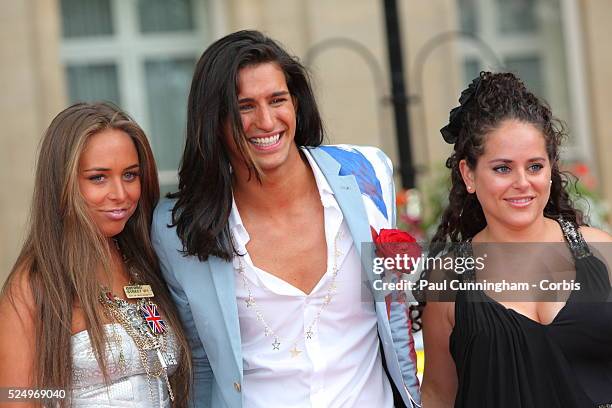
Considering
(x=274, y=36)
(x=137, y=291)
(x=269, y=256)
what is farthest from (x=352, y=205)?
(x=274, y=36)

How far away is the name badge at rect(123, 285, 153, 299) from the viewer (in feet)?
10.4

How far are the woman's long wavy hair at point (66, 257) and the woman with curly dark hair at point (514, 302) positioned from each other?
0.87 meters

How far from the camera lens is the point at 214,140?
10.6ft

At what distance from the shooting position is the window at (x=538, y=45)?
8.64m

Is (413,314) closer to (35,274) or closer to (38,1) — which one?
(35,274)

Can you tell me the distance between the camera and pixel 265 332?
3182mm

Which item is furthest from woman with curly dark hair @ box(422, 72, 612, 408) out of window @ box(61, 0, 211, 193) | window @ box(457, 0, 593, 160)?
window @ box(457, 0, 593, 160)

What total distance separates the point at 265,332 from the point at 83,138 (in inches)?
32.4

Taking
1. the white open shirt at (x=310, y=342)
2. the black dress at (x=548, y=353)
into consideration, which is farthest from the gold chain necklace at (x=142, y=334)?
the black dress at (x=548, y=353)

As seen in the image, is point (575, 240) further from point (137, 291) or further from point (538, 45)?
point (538, 45)

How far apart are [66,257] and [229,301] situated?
→ 510 mm

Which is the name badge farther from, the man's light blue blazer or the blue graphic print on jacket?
the blue graphic print on jacket

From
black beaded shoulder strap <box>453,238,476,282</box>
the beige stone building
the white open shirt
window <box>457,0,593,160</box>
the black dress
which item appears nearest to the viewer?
the black dress

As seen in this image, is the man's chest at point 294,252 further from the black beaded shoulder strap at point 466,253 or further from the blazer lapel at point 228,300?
the black beaded shoulder strap at point 466,253
